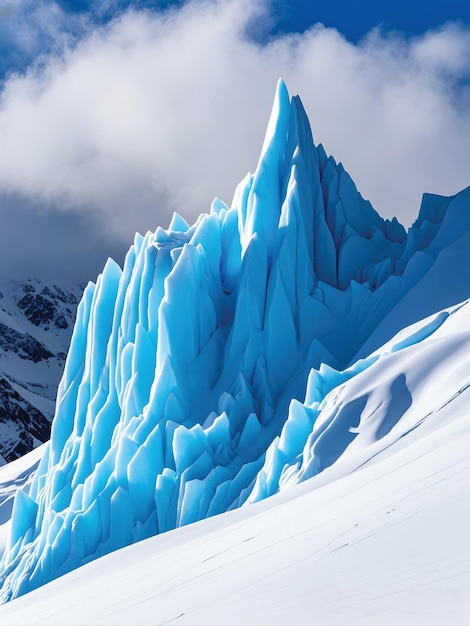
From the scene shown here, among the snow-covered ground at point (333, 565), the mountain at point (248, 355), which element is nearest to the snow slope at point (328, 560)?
the snow-covered ground at point (333, 565)

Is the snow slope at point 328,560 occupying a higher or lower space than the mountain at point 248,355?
lower

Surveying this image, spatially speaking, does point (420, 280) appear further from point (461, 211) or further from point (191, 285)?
point (191, 285)

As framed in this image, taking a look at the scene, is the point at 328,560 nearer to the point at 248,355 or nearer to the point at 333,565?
the point at 333,565

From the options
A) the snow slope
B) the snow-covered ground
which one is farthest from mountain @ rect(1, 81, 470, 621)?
the snow-covered ground

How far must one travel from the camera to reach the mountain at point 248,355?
14.7 metres

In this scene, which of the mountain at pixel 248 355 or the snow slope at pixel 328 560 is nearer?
the snow slope at pixel 328 560

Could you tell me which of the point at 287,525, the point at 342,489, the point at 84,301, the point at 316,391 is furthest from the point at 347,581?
the point at 84,301

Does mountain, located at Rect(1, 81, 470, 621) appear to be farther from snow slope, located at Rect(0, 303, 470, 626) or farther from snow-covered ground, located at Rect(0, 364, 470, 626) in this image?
snow-covered ground, located at Rect(0, 364, 470, 626)

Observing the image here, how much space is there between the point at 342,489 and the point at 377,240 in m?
15.1

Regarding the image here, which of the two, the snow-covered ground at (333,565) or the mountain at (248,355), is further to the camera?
the mountain at (248,355)

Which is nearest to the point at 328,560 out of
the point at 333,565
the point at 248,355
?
the point at 333,565

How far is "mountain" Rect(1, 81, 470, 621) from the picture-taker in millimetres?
14656

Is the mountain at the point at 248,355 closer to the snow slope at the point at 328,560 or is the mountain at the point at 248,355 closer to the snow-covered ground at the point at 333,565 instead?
the snow slope at the point at 328,560

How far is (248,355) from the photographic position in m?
19.1
